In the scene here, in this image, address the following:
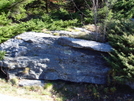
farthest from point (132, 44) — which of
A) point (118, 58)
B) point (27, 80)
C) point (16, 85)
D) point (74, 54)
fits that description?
point (16, 85)

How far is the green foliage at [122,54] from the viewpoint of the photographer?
4.66 metres

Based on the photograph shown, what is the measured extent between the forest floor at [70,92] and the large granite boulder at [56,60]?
0.24 m

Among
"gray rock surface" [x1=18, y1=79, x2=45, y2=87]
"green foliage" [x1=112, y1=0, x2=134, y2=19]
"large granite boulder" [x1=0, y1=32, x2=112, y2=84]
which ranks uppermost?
"green foliage" [x1=112, y1=0, x2=134, y2=19]

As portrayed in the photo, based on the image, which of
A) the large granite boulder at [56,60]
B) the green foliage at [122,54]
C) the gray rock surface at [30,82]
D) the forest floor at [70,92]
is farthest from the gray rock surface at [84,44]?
the gray rock surface at [30,82]

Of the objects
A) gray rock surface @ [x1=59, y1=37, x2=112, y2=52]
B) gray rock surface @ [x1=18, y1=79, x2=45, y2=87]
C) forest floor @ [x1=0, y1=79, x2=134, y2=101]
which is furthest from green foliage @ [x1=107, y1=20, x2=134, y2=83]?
gray rock surface @ [x1=18, y1=79, x2=45, y2=87]

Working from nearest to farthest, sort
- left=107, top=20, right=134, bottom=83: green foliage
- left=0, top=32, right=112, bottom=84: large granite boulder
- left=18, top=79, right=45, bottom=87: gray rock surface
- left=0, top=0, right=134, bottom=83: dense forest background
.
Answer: left=107, top=20, right=134, bottom=83: green foliage
left=0, top=0, right=134, bottom=83: dense forest background
left=18, top=79, right=45, bottom=87: gray rock surface
left=0, top=32, right=112, bottom=84: large granite boulder

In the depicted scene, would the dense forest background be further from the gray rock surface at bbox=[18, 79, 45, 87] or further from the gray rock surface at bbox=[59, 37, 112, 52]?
the gray rock surface at bbox=[18, 79, 45, 87]

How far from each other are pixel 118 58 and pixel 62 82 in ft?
6.91

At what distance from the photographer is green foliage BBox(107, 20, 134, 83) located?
15.3 feet

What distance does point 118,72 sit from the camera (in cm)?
501

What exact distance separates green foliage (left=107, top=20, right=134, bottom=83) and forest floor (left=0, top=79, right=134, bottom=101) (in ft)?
1.62

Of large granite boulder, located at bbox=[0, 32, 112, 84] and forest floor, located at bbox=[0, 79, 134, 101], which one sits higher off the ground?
large granite boulder, located at bbox=[0, 32, 112, 84]

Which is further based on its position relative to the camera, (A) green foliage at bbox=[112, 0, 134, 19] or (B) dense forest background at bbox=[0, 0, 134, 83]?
(A) green foliage at bbox=[112, 0, 134, 19]

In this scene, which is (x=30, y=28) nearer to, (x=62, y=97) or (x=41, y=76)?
(x=41, y=76)
